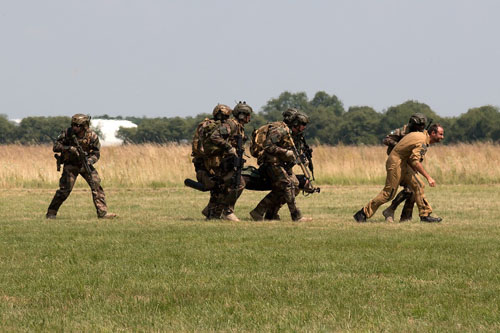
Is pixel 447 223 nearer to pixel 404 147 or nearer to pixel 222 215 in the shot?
pixel 404 147

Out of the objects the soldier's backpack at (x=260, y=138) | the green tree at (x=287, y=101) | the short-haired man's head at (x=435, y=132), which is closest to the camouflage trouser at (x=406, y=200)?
the short-haired man's head at (x=435, y=132)

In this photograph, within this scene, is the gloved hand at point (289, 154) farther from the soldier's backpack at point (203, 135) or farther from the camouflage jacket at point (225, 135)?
the soldier's backpack at point (203, 135)

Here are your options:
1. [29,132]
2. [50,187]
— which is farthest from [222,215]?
[29,132]

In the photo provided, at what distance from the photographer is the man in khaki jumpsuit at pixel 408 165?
14.5 meters

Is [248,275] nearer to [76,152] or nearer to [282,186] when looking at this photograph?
[282,186]

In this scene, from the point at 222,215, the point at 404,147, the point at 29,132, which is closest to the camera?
the point at 404,147

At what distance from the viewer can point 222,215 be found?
51.3 ft

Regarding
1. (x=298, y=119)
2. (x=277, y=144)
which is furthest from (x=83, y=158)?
(x=298, y=119)

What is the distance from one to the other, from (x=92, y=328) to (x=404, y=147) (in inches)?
333

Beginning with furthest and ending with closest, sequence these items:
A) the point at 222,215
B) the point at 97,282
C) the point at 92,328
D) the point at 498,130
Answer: the point at 498,130
the point at 222,215
the point at 97,282
the point at 92,328

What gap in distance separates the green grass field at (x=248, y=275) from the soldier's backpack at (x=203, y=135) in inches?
47.7

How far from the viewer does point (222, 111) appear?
1491 centimetres

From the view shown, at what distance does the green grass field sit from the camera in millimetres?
7215

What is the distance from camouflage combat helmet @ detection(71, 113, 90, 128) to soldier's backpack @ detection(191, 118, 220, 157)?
1735 millimetres
